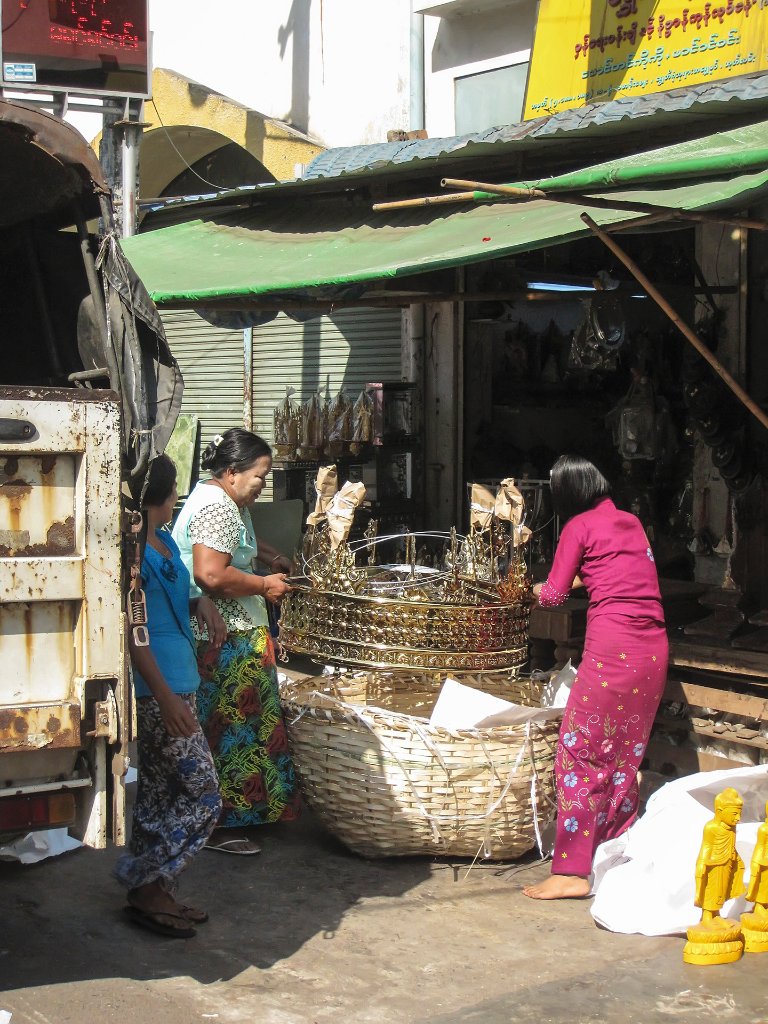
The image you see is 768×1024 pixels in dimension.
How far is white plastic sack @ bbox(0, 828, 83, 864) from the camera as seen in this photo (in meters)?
4.61

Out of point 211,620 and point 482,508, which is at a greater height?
point 482,508

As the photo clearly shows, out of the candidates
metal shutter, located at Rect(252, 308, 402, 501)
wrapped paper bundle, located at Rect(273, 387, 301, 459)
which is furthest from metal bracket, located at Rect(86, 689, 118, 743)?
metal shutter, located at Rect(252, 308, 402, 501)

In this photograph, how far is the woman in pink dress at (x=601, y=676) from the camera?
4352mm

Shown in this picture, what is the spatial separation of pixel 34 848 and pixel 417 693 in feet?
5.47

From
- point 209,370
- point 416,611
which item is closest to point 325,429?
point 209,370

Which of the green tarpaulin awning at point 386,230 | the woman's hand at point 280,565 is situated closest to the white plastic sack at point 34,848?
the woman's hand at point 280,565

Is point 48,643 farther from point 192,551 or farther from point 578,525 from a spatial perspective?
point 578,525

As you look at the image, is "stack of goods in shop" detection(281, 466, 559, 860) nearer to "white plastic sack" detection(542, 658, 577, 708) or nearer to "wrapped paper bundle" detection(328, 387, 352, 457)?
"white plastic sack" detection(542, 658, 577, 708)

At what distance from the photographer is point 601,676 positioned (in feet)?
14.3

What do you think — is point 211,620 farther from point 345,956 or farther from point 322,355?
point 322,355

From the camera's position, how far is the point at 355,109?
33.3 ft

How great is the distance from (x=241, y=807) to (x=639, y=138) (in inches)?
145

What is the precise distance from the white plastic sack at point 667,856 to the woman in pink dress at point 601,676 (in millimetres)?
121

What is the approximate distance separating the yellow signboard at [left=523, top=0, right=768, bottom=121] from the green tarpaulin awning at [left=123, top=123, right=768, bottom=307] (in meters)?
1.63
